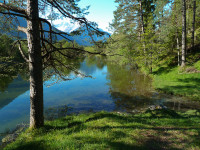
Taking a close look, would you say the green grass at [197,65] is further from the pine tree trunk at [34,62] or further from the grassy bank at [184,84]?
the pine tree trunk at [34,62]

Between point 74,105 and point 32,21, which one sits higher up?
point 32,21

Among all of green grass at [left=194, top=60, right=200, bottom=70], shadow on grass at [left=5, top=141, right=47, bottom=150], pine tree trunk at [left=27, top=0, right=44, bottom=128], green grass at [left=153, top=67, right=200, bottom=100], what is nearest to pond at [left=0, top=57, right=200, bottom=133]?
green grass at [left=153, top=67, right=200, bottom=100]

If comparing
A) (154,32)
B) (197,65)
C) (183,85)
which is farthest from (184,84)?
(154,32)

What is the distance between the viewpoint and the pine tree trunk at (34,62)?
4281mm

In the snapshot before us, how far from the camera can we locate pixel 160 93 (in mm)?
13109

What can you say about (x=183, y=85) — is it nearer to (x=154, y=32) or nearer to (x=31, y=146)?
(x=154, y=32)

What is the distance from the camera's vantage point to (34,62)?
14.6 ft

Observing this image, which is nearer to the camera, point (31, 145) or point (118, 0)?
point (31, 145)

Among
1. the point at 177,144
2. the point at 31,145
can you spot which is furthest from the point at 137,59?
the point at 31,145

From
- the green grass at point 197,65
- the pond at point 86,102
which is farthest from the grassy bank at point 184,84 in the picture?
the pond at point 86,102

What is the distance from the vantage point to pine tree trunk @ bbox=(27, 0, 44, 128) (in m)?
4.28

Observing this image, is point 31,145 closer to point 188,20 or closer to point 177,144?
point 177,144

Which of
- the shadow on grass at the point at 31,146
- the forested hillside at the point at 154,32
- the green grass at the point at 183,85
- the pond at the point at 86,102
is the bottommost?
the pond at the point at 86,102

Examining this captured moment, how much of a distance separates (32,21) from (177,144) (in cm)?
612
